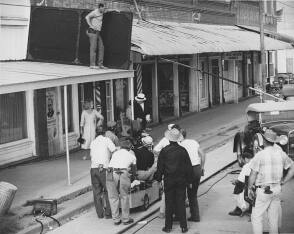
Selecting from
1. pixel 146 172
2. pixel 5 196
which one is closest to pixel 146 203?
pixel 146 172

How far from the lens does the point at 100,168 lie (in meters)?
10.7

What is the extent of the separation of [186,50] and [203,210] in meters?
9.61

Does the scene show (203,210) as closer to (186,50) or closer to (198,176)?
(198,176)

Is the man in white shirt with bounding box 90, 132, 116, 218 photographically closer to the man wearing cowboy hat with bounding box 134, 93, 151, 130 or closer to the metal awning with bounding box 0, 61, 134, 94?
the metal awning with bounding box 0, 61, 134, 94

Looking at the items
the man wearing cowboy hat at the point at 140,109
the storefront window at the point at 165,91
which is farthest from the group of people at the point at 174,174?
the storefront window at the point at 165,91

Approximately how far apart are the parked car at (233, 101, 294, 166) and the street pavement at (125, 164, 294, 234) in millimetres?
1632

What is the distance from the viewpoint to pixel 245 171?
10.1m

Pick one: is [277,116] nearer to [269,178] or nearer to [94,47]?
[94,47]

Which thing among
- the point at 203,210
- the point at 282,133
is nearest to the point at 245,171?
the point at 203,210

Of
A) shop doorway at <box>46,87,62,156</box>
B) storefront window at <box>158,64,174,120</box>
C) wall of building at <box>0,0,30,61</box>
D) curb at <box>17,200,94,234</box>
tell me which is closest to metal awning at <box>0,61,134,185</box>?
wall of building at <box>0,0,30,61</box>

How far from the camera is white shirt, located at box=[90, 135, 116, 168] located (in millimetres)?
10695

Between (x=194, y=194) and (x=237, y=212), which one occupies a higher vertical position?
(x=194, y=194)

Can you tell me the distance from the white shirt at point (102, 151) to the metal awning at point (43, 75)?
200 centimetres

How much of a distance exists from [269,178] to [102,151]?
3.35 metres
